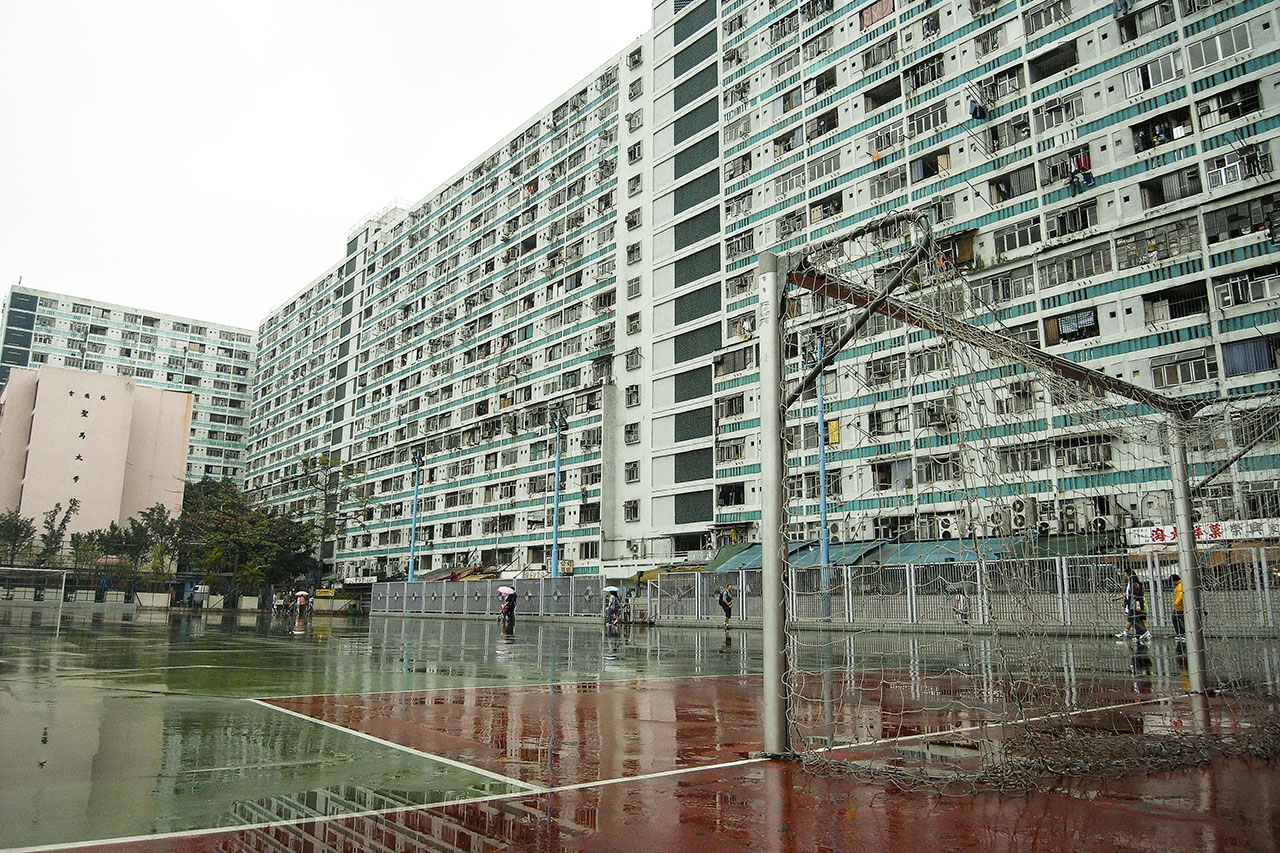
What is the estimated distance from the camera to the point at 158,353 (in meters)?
118

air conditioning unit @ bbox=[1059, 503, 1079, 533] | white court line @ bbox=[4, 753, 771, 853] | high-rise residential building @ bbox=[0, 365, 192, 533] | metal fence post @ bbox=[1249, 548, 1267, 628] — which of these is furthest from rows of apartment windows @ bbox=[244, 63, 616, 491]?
white court line @ bbox=[4, 753, 771, 853]

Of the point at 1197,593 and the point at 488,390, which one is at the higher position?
the point at 488,390

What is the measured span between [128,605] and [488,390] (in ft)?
101

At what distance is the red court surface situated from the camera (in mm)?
5219

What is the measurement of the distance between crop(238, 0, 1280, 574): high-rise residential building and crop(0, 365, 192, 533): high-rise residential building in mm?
21858

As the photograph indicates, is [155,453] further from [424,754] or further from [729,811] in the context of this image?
[729,811]

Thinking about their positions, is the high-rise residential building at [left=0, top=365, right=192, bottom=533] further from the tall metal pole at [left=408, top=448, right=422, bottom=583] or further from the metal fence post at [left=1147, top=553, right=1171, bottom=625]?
the metal fence post at [left=1147, top=553, right=1171, bottom=625]

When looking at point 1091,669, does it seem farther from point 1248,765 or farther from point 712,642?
point 712,642

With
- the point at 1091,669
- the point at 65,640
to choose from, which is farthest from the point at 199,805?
the point at 65,640

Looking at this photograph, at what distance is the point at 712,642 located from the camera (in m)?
27.7

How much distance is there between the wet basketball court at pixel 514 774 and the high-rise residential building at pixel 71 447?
86.0m

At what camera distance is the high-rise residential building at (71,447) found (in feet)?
280

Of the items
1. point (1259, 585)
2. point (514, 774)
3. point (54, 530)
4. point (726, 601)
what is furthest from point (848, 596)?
point (54, 530)

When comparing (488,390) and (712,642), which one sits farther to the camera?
(488,390)
